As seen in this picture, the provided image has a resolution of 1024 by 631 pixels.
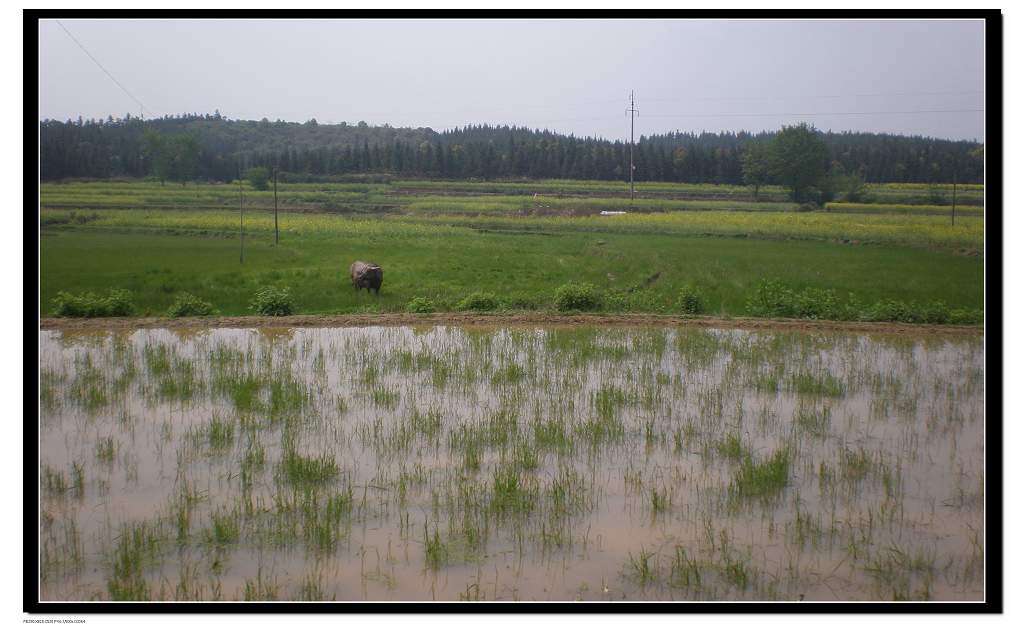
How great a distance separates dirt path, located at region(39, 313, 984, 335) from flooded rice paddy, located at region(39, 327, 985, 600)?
4.99ft

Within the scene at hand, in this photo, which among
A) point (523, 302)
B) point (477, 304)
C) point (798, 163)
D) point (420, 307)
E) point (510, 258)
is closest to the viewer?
Answer: point (420, 307)

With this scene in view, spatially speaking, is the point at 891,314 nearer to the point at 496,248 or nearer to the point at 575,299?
the point at 575,299

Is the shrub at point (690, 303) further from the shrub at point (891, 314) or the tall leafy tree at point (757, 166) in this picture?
the tall leafy tree at point (757, 166)

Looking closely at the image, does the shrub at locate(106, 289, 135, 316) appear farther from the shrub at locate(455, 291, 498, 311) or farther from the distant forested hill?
the distant forested hill

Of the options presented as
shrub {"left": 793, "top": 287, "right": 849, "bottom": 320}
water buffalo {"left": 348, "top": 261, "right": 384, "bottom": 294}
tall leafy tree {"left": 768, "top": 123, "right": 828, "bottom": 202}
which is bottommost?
shrub {"left": 793, "top": 287, "right": 849, "bottom": 320}

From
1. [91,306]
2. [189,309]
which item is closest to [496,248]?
[189,309]

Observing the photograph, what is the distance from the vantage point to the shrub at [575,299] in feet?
33.3

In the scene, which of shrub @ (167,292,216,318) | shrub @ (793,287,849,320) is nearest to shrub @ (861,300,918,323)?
shrub @ (793,287,849,320)

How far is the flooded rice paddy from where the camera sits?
3.44 m

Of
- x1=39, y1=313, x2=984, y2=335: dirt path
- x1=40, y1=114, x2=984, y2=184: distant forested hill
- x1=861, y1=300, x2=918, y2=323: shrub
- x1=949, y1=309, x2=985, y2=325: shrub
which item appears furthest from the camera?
x1=40, y1=114, x2=984, y2=184: distant forested hill

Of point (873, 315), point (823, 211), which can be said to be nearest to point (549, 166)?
point (823, 211)

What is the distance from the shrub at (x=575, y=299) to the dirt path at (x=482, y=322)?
427 mm

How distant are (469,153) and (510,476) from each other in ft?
63.4

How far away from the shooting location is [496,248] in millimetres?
16609
